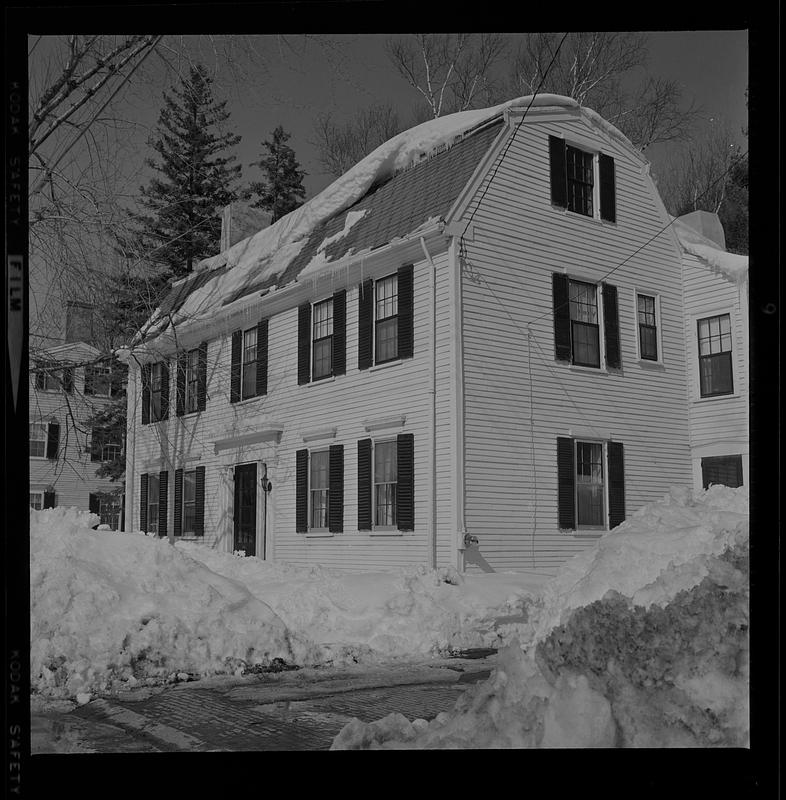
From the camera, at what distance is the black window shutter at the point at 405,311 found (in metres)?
9.46

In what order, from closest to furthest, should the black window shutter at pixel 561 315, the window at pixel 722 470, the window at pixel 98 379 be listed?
the window at pixel 722 470
the window at pixel 98 379
the black window shutter at pixel 561 315

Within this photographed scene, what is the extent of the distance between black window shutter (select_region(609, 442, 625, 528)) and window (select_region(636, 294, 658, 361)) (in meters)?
0.83

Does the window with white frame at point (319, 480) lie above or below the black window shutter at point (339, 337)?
below

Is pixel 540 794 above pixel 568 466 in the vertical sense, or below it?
below

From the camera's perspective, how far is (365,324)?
31.9 feet

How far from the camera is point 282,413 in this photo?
1009 cm

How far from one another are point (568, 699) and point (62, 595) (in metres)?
3.36

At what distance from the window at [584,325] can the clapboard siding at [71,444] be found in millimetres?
4048

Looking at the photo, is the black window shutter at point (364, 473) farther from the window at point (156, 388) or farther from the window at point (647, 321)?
the window at point (647, 321)

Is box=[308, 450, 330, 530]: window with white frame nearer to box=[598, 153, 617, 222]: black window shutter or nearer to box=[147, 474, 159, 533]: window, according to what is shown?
box=[147, 474, 159, 533]: window

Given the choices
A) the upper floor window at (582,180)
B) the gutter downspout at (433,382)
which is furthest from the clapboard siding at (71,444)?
the upper floor window at (582,180)

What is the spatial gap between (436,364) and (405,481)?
1322mm
